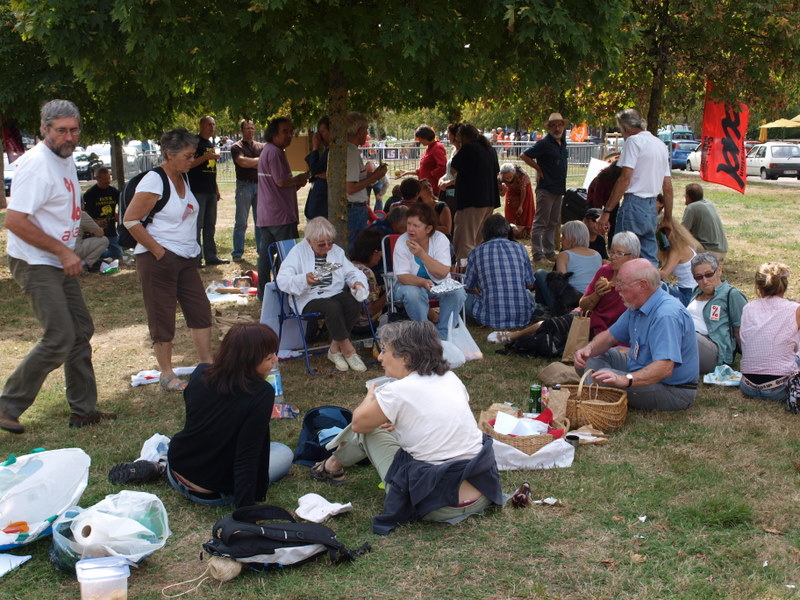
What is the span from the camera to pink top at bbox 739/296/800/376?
19.6ft

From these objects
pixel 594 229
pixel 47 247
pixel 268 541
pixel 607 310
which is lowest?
pixel 268 541

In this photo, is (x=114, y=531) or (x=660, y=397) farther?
(x=660, y=397)

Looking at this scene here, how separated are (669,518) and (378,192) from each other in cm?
1153

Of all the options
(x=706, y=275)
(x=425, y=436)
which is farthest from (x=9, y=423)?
(x=706, y=275)

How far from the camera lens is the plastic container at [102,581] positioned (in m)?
3.40

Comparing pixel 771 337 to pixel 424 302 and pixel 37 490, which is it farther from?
pixel 37 490

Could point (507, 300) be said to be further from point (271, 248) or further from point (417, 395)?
point (417, 395)

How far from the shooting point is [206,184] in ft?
37.5

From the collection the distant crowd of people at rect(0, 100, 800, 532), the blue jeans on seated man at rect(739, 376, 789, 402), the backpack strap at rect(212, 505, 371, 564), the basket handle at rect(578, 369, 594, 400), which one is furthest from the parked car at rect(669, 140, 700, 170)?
the backpack strap at rect(212, 505, 371, 564)

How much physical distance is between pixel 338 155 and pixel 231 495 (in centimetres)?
436

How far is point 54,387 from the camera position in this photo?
6535 mm

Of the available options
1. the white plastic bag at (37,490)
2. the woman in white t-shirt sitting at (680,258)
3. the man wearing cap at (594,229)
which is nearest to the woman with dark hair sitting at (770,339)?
the woman in white t-shirt sitting at (680,258)

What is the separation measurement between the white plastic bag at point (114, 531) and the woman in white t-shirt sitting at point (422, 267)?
3.67 metres

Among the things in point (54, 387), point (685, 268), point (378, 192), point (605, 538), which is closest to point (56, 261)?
point (54, 387)
